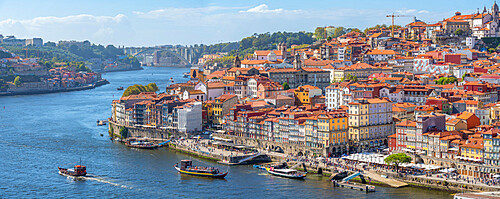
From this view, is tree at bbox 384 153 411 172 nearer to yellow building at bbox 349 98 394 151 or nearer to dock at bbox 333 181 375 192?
dock at bbox 333 181 375 192

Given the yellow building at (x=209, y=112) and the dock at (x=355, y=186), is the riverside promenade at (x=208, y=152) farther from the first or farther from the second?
the dock at (x=355, y=186)

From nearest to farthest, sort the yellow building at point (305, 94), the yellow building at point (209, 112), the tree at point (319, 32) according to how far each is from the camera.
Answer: the yellow building at point (209, 112) < the yellow building at point (305, 94) < the tree at point (319, 32)

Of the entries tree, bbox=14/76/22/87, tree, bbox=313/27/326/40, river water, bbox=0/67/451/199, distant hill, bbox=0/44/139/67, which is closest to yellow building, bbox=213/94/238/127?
river water, bbox=0/67/451/199

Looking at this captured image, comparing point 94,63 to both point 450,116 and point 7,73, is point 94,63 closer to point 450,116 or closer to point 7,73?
point 7,73

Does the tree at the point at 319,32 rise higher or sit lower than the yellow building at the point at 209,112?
higher

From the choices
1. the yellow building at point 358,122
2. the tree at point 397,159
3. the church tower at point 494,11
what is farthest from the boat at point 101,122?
the church tower at point 494,11

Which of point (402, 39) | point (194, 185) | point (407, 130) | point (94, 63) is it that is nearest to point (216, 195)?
point (194, 185)

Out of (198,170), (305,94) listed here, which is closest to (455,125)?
(198,170)

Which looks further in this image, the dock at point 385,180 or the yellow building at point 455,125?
the yellow building at point 455,125
